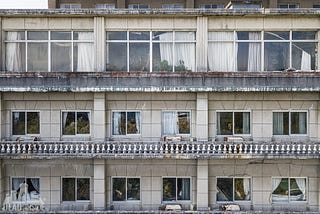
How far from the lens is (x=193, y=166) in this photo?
21031 millimetres

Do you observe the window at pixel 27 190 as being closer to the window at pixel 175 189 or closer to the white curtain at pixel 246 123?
the window at pixel 175 189

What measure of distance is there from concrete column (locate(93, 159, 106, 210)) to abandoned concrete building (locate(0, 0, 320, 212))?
49 mm

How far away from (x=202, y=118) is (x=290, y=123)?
15.1ft

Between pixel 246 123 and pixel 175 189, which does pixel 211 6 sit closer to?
pixel 246 123

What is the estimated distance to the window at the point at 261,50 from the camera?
21.0 meters

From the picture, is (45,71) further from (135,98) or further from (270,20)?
(270,20)

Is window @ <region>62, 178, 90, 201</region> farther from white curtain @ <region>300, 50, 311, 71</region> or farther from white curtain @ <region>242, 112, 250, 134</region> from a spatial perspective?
white curtain @ <region>300, 50, 311, 71</region>

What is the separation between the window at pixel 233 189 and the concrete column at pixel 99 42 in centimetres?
837

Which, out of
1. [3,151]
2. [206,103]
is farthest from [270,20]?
[3,151]

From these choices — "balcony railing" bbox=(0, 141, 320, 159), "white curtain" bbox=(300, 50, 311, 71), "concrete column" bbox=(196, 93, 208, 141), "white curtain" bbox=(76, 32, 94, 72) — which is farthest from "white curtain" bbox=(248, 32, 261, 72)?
"white curtain" bbox=(76, 32, 94, 72)

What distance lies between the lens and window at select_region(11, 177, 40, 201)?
69.7 feet

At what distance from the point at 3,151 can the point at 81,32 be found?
6925 millimetres

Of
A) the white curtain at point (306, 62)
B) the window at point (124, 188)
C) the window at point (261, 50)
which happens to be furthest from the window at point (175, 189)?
the white curtain at point (306, 62)

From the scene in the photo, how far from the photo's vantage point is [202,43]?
813 inches
